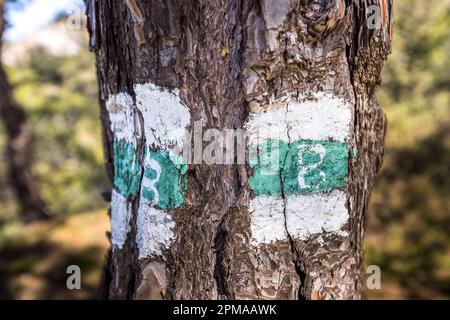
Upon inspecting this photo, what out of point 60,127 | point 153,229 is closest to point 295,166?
point 153,229

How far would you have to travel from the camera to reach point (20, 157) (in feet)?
16.8

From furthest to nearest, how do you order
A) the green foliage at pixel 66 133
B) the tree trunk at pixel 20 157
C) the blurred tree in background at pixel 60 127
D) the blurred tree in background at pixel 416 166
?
the green foliage at pixel 66 133
the blurred tree in background at pixel 60 127
the tree trunk at pixel 20 157
the blurred tree in background at pixel 416 166

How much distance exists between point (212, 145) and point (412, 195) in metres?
3.94

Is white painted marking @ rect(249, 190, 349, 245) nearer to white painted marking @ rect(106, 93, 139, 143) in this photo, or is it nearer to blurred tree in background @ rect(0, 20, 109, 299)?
white painted marking @ rect(106, 93, 139, 143)

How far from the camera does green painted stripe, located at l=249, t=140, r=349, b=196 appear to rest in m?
1.04

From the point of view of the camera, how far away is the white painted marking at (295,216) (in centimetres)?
106

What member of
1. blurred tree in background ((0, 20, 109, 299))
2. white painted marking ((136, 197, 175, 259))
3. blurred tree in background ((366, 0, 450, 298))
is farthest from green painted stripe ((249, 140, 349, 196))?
blurred tree in background ((0, 20, 109, 299))

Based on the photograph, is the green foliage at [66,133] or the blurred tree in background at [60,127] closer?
the blurred tree in background at [60,127]

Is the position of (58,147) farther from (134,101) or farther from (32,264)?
(134,101)


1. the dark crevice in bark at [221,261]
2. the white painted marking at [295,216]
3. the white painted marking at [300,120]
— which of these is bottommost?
the dark crevice in bark at [221,261]

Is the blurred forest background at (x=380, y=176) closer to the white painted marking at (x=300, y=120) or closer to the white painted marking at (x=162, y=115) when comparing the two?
the white painted marking at (x=162, y=115)

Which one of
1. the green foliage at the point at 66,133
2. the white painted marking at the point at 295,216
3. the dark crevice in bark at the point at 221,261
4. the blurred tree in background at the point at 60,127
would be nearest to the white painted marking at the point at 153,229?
the dark crevice in bark at the point at 221,261

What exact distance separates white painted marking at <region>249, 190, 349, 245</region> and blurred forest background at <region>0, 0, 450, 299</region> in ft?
4.48

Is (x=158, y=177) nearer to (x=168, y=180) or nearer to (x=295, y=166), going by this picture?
(x=168, y=180)
